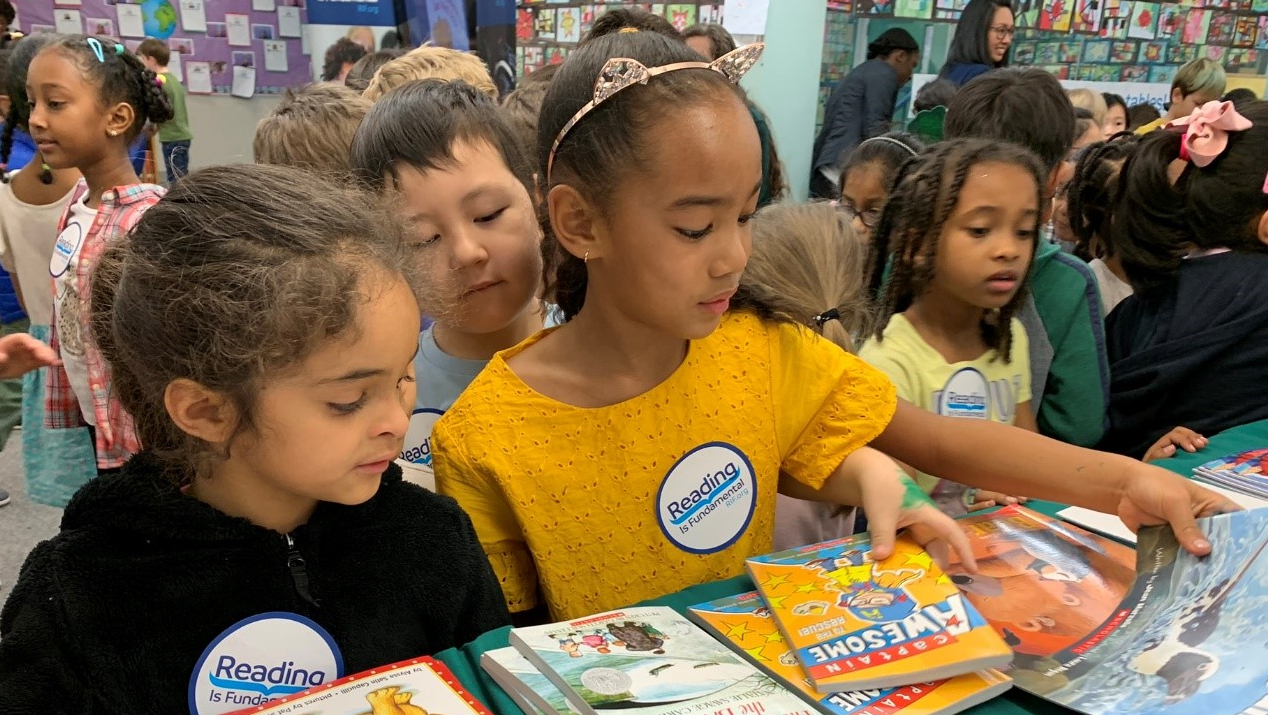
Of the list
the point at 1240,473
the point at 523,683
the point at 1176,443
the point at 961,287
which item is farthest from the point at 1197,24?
the point at 523,683

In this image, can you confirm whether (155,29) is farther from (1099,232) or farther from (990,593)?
(990,593)

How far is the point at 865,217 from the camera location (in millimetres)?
2680

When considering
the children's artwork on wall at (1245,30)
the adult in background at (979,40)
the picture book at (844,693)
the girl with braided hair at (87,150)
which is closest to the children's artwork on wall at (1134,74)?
the children's artwork on wall at (1245,30)

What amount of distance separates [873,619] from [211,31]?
7577 millimetres

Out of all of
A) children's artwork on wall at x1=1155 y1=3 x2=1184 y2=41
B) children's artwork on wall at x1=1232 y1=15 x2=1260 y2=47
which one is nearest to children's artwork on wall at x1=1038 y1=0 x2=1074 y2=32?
children's artwork on wall at x1=1155 y1=3 x2=1184 y2=41

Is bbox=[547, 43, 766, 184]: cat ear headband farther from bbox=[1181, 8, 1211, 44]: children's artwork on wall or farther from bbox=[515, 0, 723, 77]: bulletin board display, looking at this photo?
bbox=[1181, 8, 1211, 44]: children's artwork on wall

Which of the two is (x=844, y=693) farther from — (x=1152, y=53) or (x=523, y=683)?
(x=1152, y=53)

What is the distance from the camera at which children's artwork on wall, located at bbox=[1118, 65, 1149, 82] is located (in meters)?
5.36

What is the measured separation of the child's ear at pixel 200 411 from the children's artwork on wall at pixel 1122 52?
580cm

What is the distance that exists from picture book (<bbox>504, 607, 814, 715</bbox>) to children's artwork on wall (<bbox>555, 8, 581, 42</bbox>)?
4.36 metres

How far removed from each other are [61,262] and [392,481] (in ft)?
5.55

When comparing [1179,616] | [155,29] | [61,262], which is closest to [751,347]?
[1179,616]

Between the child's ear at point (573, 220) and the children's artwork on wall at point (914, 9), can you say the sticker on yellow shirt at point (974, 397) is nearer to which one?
the child's ear at point (573, 220)

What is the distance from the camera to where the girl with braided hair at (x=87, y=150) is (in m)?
2.15
